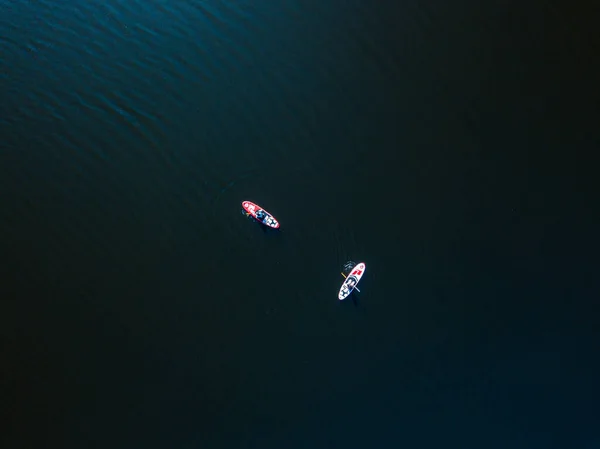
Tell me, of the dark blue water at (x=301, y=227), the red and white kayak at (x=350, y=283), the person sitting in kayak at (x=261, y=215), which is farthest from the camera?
the person sitting in kayak at (x=261, y=215)

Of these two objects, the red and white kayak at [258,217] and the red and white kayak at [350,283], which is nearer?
the red and white kayak at [350,283]

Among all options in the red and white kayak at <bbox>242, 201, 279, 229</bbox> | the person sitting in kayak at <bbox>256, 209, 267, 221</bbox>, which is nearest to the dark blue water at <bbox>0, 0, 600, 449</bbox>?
the red and white kayak at <bbox>242, 201, 279, 229</bbox>

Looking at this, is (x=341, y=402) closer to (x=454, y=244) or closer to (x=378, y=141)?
(x=454, y=244)

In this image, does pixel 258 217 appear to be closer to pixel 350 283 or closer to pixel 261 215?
pixel 261 215

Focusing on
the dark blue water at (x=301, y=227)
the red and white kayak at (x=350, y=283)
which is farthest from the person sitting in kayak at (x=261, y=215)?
the red and white kayak at (x=350, y=283)

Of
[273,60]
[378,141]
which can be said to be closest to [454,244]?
[378,141]

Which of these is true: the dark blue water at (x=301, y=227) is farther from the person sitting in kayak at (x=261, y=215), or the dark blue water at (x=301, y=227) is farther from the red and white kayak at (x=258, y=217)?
the person sitting in kayak at (x=261, y=215)
